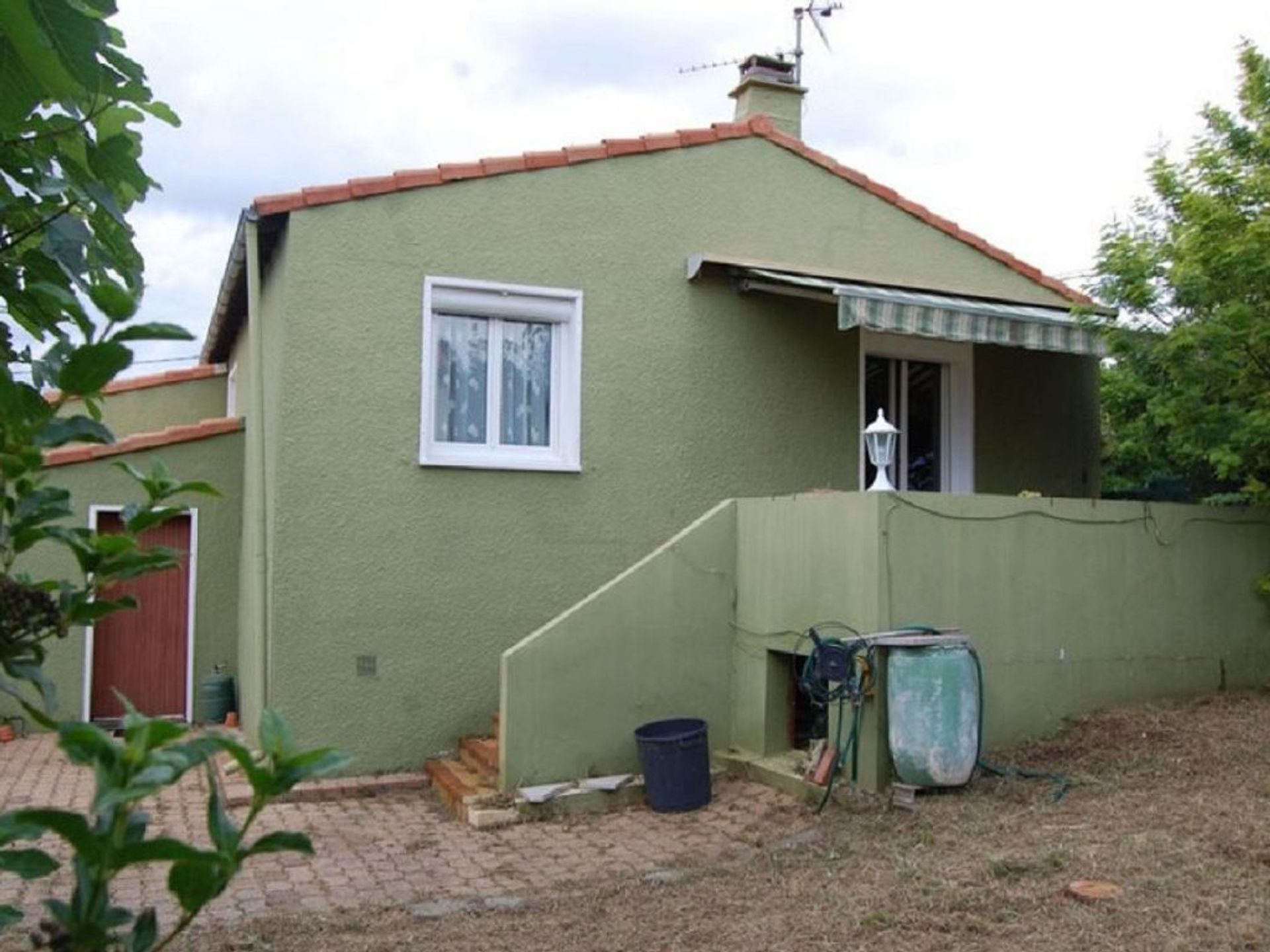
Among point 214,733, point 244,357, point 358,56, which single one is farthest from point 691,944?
point 244,357

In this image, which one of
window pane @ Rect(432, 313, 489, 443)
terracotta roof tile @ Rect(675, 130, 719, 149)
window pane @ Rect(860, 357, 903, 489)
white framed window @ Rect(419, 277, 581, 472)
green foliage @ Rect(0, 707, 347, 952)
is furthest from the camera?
window pane @ Rect(860, 357, 903, 489)

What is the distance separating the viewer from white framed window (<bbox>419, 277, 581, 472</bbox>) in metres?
12.0

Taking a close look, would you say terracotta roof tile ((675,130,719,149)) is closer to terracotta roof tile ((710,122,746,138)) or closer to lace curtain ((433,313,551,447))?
terracotta roof tile ((710,122,746,138))

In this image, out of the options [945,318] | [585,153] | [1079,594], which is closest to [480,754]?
[1079,594]

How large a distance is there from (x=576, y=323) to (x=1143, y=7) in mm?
6384

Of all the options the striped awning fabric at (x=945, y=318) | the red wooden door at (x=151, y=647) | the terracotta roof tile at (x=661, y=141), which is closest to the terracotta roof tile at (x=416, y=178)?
the terracotta roof tile at (x=661, y=141)

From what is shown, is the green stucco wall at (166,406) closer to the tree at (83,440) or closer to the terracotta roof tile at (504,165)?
the terracotta roof tile at (504,165)

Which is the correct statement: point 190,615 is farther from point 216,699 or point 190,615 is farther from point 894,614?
point 894,614

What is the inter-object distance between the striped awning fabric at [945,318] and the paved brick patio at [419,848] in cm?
465

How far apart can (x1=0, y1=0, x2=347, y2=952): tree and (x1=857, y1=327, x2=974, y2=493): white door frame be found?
40.0ft

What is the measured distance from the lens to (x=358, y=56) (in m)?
11.3

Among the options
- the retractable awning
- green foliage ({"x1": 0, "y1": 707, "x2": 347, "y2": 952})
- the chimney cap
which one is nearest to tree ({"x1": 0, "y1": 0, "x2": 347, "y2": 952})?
green foliage ({"x1": 0, "y1": 707, "x2": 347, "y2": 952})

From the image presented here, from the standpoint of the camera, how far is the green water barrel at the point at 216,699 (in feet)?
45.4

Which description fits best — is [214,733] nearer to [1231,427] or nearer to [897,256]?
[1231,427]
